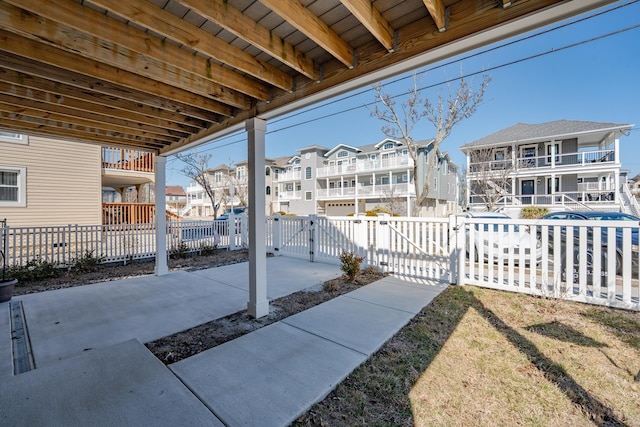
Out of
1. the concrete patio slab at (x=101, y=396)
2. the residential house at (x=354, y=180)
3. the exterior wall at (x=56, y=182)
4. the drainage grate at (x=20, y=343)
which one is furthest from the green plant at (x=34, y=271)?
the residential house at (x=354, y=180)

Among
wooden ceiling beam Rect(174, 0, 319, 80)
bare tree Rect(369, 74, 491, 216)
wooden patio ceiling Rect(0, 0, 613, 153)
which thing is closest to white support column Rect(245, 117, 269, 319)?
wooden patio ceiling Rect(0, 0, 613, 153)

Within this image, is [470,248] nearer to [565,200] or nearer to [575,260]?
[575,260]

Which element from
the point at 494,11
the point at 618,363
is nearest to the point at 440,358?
the point at 618,363

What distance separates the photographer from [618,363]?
2551mm

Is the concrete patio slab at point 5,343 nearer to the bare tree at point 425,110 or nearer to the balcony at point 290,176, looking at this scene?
the bare tree at point 425,110

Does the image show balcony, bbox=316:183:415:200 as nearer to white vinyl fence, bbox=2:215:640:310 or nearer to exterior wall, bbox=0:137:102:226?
white vinyl fence, bbox=2:215:640:310

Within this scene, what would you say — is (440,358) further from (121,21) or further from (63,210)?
(63,210)

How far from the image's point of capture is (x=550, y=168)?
17.2 metres

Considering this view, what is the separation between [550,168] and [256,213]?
20.5m

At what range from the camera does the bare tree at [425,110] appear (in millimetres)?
10406

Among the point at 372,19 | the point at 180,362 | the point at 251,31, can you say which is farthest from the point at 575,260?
the point at 180,362

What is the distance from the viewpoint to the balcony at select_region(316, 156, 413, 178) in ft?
75.9

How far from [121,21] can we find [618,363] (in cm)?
532

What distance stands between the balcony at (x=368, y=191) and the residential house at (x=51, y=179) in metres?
18.1
